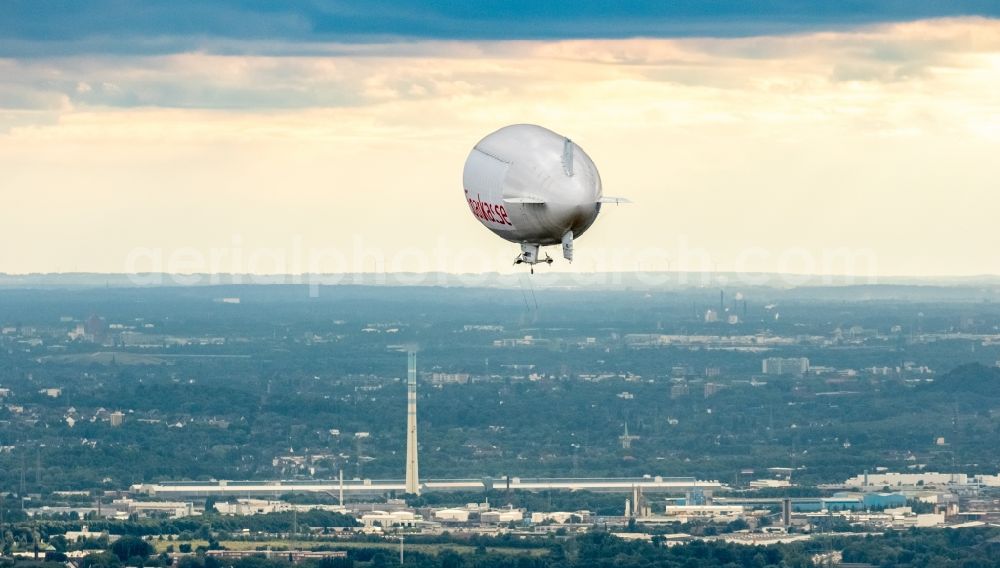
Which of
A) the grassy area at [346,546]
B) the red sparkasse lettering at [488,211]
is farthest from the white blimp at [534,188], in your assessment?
the grassy area at [346,546]

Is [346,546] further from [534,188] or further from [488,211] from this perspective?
[534,188]

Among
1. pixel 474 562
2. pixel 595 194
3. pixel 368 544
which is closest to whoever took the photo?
pixel 595 194

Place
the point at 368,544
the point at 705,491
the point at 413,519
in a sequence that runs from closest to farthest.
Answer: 1. the point at 368,544
2. the point at 413,519
3. the point at 705,491

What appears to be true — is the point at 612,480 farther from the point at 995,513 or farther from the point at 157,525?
the point at 157,525

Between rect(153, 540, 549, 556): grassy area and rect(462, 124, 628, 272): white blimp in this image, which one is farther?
rect(153, 540, 549, 556): grassy area

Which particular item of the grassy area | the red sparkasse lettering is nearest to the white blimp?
the red sparkasse lettering

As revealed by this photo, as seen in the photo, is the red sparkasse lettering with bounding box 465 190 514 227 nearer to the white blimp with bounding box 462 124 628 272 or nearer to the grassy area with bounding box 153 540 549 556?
the white blimp with bounding box 462 124 628 272

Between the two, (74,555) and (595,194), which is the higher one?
(595,194)

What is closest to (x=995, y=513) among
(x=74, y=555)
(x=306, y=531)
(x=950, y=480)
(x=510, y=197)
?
(x=950, y=480)
